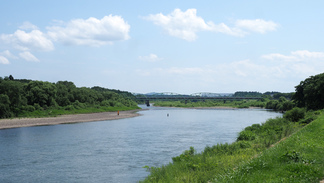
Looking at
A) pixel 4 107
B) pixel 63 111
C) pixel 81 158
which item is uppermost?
pixel 4 107

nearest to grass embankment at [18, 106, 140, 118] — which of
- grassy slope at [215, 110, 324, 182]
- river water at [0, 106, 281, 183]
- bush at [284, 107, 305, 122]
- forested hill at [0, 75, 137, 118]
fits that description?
forested hill at [0, 75, 137, 118]

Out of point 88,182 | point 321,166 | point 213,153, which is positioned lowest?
point 88,182

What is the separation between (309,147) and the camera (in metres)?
16.5

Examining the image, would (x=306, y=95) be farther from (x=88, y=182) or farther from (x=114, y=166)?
(x=88, y=182)

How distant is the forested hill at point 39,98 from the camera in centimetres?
8706

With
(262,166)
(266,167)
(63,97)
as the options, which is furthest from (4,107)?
(266,167)

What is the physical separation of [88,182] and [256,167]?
1474cm

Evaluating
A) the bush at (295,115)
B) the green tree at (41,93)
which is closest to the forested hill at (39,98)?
the green tree at (41,93)

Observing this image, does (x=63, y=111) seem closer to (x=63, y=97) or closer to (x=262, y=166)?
(x=63, y=97)

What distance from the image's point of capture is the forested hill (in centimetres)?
8706

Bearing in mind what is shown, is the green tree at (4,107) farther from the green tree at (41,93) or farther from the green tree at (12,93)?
the green tree at (41,93)

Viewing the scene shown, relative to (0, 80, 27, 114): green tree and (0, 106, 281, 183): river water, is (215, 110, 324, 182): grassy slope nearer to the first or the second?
(0, 106, 281, 183): river water

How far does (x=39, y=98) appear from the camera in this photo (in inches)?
4082

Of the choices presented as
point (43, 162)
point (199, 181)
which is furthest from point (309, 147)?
point (43, 162)
